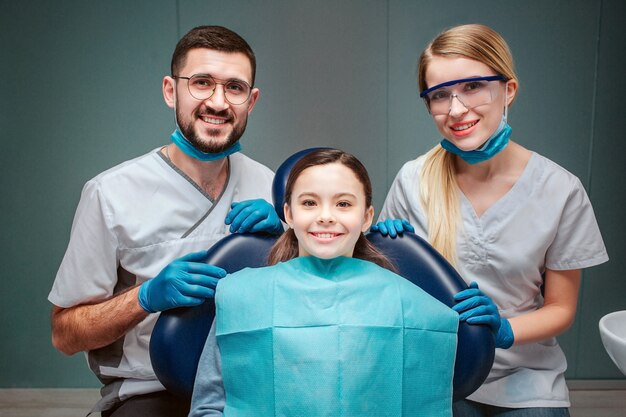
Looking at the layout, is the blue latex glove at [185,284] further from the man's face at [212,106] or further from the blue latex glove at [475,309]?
the blue latex glove at [475,309]

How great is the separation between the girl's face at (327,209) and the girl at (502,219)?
44 centimetres

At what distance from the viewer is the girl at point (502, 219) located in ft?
5.16

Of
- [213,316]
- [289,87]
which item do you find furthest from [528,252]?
[289,87]

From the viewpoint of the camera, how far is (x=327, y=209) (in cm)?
126

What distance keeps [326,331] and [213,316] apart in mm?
290

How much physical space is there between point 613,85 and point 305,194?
197 cm

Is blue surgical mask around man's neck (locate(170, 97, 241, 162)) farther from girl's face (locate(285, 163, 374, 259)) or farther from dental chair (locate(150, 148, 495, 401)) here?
girl's face (locate(285, 163, 374, 259))

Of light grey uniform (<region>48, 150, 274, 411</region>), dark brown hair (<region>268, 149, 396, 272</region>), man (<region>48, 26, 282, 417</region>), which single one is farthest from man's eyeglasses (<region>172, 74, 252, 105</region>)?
dark brown hair (<region>268, 149, 396, 272</region>)

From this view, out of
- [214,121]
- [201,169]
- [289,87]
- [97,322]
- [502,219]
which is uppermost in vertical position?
[289,87]

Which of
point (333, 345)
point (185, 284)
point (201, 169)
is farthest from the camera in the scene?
point (201, 169)

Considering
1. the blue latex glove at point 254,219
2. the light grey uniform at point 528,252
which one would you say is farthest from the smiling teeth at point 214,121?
the light grey uniform at point 528,252

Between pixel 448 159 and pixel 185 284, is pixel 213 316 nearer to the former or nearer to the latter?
pixel 185 284

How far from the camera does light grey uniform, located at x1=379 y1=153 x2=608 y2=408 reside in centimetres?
162

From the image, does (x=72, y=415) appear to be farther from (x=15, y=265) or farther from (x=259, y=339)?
(x=259, y=339)
